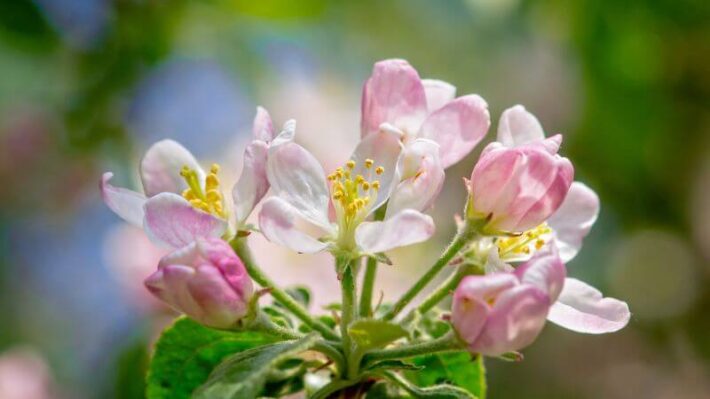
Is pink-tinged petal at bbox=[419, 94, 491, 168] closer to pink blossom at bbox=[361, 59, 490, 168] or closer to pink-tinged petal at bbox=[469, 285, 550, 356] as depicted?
pink blossom at bbox=[361, 59, 490, 168]

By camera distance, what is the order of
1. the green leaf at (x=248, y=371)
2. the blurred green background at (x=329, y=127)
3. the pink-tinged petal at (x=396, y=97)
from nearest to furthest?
the green leaf at (x=248, y=371) < the pink-tinged petal at (x=396, y=97) < the blurred green background at (x=329, y=127)

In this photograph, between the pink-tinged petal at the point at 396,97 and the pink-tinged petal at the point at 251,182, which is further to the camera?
the pink-tinged petal at the point at 396,97

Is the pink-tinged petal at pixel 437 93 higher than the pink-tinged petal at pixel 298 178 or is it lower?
higher

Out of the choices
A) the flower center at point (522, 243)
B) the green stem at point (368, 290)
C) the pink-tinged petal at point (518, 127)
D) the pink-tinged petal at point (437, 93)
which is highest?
the pink-tinged petal at point (437, 93)

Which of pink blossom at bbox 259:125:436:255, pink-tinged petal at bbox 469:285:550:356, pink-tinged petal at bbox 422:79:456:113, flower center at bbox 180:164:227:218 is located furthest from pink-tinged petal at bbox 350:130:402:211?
pink-tinged petal at bbox 469:285:550:356

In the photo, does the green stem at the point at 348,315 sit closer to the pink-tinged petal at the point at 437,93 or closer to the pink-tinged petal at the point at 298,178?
the pink-tinged petal at the point at 298,178

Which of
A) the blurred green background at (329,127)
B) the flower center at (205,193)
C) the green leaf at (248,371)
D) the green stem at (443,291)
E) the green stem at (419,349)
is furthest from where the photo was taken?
the blurred green background at (329,127)

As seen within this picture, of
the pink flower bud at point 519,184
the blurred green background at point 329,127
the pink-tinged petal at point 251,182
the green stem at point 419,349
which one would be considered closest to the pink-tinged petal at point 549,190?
the pink flower bud at point 519,184
